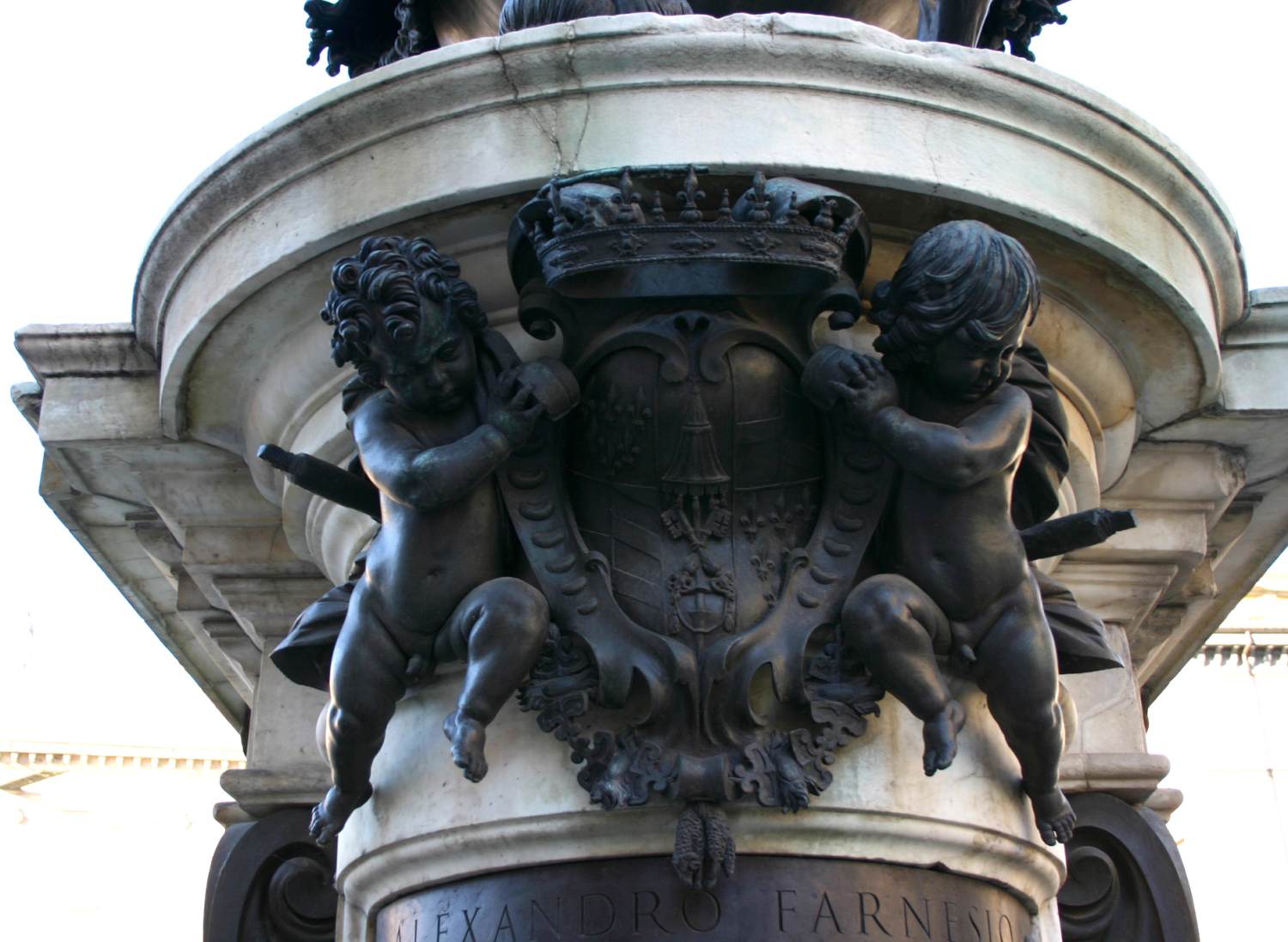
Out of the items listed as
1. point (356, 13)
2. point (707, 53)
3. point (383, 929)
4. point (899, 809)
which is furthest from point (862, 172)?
point (356, 13)

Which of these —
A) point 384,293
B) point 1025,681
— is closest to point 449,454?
point 384,293

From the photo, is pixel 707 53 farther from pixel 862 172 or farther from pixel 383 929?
pixel 383 929

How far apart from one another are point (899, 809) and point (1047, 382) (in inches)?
32.4

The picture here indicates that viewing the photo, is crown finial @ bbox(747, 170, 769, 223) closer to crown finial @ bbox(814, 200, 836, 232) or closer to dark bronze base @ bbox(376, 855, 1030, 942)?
crown finial @ bbox(814, 200, 836, 232)

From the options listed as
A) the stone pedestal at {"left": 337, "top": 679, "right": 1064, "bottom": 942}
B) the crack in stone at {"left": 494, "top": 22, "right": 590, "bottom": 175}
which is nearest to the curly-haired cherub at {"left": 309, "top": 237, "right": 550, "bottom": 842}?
the stone pedestal at {"left": 337, "top": 679, "right": 1064, "bottom": 942}

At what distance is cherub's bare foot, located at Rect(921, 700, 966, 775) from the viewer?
2.64 meters

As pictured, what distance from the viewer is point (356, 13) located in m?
4.85

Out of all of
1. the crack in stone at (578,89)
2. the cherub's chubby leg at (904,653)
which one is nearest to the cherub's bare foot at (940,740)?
the cherub's chubby leg at (904,653)

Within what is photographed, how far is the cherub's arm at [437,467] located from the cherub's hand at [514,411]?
0.7 inches

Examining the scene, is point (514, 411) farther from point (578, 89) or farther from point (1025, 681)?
point (1025, 681)

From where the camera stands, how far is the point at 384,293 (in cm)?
270

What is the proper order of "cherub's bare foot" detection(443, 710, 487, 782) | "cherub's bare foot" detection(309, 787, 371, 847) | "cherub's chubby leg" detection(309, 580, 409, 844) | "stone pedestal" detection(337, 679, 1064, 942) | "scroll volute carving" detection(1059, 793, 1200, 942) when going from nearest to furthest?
"cherub's bare foot" detection(443, 710, 487, 782) < "stone pedestal" detection(337, 679, 1064, 942) < "cherub's chubby leg" detection(309, 580, 409, 844) < "cherub's bare foot" detection(309, 787, 371, 847) < "scroll volute carving" detection(1059, 793, 1200, 942)

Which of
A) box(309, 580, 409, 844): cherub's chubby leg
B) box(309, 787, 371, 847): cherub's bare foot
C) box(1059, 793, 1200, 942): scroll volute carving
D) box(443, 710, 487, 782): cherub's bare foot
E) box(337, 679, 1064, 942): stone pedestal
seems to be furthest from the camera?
box(1059, 793, 1200, 942): scroll volute carving

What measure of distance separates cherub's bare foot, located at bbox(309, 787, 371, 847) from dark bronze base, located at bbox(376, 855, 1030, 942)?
0.24 metres
